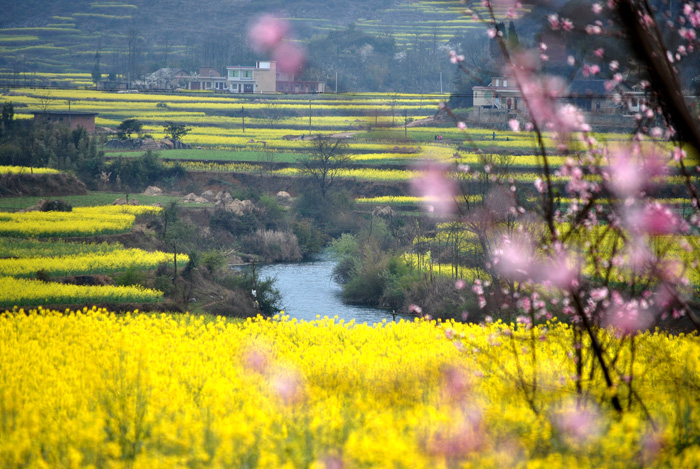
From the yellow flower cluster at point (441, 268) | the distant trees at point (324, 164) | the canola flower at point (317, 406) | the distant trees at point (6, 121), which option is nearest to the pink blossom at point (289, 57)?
the distant trees at point (324, 164)

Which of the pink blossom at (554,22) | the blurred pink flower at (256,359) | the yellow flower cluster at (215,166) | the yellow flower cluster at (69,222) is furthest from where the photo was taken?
the yellow flower cluster at (215,166)

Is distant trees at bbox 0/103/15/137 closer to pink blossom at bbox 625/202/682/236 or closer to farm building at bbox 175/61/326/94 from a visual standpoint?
farm building at bbox 175/61/326/94

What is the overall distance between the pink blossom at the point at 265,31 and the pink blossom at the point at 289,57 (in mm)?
1190

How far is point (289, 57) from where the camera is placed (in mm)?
93812

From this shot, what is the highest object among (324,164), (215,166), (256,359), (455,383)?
(455,383)

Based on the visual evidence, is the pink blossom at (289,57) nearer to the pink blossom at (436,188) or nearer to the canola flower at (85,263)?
the pink blossom at (436,188)

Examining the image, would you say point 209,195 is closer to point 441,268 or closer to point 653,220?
point 441,268

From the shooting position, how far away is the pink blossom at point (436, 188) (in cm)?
3784

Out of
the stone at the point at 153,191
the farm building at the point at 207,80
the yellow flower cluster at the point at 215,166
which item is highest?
the farm building at the point at 207,80

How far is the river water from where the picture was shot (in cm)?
2667

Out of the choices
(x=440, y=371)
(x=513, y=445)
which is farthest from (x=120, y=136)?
(x=513, y=445)

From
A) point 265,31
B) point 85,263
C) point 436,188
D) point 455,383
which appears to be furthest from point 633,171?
point 265,31

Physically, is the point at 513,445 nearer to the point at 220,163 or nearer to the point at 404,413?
the point at 404,413

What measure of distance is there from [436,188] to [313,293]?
19.9 metres
